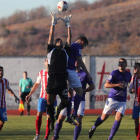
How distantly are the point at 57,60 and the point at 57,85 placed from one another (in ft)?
1.66

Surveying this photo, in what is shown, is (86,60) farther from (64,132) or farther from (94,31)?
(94,31)

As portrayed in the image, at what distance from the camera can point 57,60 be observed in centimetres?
816

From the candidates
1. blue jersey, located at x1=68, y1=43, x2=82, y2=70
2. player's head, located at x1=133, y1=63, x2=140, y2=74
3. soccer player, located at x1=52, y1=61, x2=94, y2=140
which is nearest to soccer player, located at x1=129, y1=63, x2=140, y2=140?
player's head, located at x1=133, y1=63, x2=140, y2=74

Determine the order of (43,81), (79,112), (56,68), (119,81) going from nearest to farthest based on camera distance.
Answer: (56,68), (119,81), (43,81), (79,112)

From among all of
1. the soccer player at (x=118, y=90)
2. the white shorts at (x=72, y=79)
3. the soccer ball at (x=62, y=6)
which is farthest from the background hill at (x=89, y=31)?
the white shorts at (x=72, y=79)

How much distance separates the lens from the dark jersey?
8164 millimetres

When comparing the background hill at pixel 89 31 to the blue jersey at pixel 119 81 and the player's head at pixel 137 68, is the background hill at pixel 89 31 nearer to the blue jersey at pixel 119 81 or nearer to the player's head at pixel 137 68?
the player's head at pixel 137 68

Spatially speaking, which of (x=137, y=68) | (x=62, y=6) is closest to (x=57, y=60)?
(x=62, y=6)

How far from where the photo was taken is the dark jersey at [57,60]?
321 inches

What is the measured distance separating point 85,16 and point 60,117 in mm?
85626

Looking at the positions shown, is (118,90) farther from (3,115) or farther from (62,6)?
(3,115)

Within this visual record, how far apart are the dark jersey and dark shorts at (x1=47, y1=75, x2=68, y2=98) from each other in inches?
4.2

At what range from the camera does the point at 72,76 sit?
8.65m

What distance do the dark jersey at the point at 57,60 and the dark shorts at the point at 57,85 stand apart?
0.11 m
